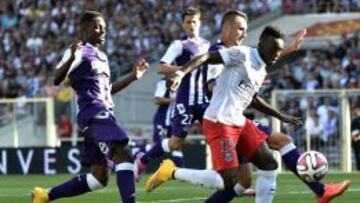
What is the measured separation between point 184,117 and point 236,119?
5317 mm

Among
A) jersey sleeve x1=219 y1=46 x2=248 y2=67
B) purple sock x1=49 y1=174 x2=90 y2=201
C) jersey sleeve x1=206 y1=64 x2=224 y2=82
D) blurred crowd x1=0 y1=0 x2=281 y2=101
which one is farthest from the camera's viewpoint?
blurred crowd x1=0 y1=0 x2=281 y2=101

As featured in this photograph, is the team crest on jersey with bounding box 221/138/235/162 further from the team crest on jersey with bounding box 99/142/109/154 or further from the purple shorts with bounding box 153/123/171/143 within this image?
the purple shorts with bounding box 153/123/171/143

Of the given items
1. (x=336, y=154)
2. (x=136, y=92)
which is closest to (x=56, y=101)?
(x=136, y=92)

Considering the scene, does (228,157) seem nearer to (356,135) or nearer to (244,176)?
(244,176)

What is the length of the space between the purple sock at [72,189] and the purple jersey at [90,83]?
22.4 inches

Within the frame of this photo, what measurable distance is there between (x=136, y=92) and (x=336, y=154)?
9.58 m

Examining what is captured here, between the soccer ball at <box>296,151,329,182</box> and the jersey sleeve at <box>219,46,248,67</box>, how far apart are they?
222 centimetres

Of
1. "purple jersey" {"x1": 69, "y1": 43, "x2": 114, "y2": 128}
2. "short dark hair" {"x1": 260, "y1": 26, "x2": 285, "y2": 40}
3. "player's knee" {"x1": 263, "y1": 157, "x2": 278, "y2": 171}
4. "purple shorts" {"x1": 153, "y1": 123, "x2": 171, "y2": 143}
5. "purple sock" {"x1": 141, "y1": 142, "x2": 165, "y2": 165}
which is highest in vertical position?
"short dark hair" {"x1": 260, "y1": 26, "x2": 285, "y2": 40}

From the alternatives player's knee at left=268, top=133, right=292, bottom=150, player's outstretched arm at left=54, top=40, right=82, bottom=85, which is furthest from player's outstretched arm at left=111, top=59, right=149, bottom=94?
player's knee at left=268, top=133, right=292, bottom=150

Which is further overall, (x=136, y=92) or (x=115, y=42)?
(x=115, y=42)

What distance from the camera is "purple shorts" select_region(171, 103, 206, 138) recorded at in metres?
16.8

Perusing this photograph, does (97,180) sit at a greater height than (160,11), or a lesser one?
lesser

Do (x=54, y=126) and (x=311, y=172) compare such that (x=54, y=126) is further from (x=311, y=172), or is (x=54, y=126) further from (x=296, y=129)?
(x=311, y=172)

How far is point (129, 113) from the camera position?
3303cm
